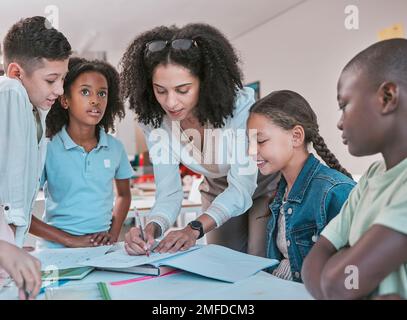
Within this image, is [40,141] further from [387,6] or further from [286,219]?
[387,6]

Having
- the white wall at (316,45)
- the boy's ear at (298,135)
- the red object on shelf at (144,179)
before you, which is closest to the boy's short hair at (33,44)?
the boy's ear at (298,135)

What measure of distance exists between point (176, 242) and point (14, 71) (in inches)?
21.5

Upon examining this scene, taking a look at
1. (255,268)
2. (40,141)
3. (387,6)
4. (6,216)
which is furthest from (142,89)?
(387,6)

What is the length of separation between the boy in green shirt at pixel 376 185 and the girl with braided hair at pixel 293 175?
316mm

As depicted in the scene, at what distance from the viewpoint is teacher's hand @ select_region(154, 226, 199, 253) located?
919 millimetres

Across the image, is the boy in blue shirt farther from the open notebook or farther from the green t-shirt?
the green t-shirt

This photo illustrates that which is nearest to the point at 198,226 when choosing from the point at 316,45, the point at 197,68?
the point at 197,68

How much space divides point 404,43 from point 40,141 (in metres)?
0.88

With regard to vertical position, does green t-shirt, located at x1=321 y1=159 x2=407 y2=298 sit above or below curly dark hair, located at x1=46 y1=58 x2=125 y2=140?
below

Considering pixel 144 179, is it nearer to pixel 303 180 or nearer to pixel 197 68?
pixel 197 68

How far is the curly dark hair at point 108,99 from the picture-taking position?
140 cm

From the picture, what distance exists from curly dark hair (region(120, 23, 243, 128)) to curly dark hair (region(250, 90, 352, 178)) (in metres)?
0.12

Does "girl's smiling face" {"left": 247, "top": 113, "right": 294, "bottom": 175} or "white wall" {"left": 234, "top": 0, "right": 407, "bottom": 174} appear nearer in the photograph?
"girl's smiling face" {"left": 247, "top": 113, "right": 294, "bottom": 175}

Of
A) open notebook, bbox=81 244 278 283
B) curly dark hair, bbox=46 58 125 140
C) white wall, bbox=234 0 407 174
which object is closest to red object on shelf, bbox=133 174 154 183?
white wall, bbox=234 0 407 174
